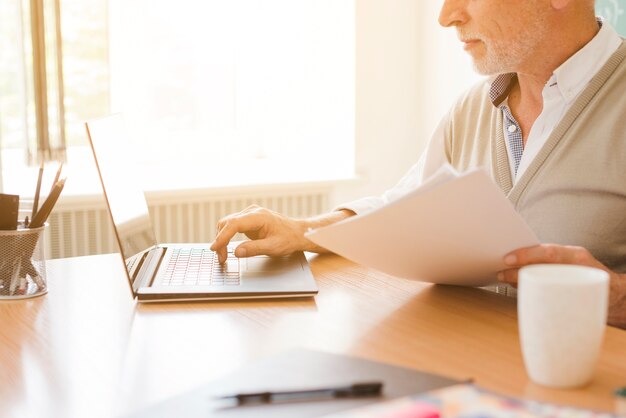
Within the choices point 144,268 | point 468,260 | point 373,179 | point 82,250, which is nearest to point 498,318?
point 468,260

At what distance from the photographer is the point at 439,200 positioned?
96 cm

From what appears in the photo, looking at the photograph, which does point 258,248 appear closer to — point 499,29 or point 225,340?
point 225,340

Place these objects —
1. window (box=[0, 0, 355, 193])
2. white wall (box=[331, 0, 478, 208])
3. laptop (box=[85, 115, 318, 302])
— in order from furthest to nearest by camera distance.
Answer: white wall (box=[331, 0, 478, 208]) < window (box=[0, 0, 355, 193]) < laptop (box=[85, 115, 318, 302])

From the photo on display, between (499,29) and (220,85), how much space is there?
5.39ft

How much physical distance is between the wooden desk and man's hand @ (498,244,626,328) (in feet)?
0.23

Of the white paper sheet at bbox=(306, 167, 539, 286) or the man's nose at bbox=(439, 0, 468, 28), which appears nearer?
the white paper sheet at bbox=(306, 167, 539, 286)

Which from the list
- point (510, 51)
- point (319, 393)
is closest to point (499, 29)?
point (510, 51)

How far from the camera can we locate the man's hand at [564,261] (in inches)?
41.2

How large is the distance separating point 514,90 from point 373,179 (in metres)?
1.46

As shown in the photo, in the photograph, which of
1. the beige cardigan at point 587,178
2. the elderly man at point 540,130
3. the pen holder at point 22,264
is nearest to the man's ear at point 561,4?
the elderly man at point 540,130

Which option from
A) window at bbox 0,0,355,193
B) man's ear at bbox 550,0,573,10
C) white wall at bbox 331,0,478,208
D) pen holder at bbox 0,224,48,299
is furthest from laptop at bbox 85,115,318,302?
white wall at bbox 331,0,478,208

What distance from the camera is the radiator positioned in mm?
2592

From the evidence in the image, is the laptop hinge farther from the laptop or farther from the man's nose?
the man's nose

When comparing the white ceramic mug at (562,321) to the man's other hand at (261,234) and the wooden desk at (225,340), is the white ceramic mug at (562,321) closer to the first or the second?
the wooden desk at (225,340)
